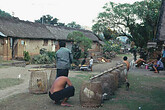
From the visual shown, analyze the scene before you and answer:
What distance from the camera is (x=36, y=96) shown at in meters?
7.02

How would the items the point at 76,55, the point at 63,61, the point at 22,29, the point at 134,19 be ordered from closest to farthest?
the point at 63,61 → the point at 76,55 → the point at 22,29 → the point at 134,19

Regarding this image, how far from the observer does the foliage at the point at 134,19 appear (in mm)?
22812

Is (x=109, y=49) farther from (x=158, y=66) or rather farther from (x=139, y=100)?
(x=139, y=100)

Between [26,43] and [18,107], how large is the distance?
58.8 ft

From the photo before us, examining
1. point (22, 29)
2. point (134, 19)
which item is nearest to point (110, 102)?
point (22, 29)

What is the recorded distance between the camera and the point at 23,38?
22281mm

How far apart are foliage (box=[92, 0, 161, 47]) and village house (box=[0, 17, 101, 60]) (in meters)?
7.11

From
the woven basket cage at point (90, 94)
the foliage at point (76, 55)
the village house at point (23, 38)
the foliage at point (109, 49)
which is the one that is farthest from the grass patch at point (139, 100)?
the foliage at point (109, 49)

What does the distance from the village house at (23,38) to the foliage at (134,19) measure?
7107mm

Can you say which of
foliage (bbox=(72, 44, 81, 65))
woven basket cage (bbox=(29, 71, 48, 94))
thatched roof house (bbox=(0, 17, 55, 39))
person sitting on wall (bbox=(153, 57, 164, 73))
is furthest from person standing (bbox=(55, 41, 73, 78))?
thatched roof house (bbox=(0, 17, 55, 39))

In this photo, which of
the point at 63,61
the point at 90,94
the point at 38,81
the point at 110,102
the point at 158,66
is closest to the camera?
the point at 90,94

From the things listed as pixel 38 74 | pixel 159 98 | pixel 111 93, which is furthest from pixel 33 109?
pixel 159 98

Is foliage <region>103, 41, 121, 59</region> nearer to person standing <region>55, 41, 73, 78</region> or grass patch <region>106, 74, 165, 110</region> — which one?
grass patch <region>106, 74, 165, 110</region>

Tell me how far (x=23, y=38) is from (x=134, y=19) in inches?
632
